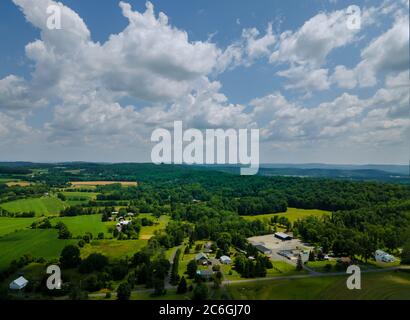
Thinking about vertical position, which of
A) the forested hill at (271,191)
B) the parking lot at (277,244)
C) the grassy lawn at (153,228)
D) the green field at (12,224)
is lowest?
the grassy lawn at (153,228)

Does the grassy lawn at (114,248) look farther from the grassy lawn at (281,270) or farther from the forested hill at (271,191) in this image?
the forested hill at (271,191)

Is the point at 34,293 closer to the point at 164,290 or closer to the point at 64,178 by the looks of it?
the point at 164,290

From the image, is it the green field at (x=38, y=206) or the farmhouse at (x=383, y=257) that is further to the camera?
the green field at (x=38, y=206)

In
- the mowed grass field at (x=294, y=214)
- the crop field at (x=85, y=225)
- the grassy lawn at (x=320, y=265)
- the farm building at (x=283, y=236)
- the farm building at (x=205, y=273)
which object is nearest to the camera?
the farm building at (x=205, y=273)

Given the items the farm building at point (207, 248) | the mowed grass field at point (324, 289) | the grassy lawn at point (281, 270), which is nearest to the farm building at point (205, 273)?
the mowed grass field at point (324, 289)
